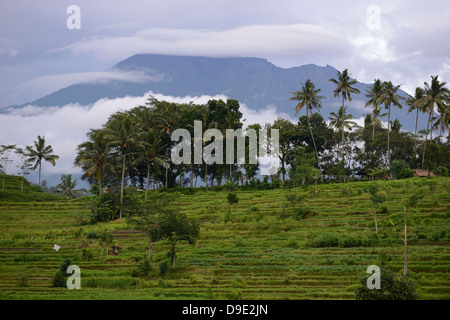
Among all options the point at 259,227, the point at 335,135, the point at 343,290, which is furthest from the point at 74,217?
the point at 335,135

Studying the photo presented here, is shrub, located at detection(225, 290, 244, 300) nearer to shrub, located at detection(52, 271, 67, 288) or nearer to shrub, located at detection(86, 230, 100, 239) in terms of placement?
shrub, located at detection(52, 271, 67, 288)

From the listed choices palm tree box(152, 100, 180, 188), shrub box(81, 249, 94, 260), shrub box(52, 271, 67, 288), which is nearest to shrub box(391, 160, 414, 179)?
palm tree box(152, 100, 180, 188)

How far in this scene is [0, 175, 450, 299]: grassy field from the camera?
2564cm

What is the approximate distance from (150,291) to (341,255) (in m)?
12.1

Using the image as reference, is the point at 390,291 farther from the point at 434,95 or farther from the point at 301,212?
the point at 434,95

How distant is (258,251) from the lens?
32.8 metres

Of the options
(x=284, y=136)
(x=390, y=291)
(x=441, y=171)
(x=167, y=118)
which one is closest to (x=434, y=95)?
(x=441, y=171)

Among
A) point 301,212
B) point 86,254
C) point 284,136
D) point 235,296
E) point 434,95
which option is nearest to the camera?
point 235,296

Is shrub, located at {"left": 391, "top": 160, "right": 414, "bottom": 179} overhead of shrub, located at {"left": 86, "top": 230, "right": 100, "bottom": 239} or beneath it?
overhead

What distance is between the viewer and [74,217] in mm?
49062

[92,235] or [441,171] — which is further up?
[441,171]

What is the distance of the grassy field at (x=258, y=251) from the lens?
25.6 m

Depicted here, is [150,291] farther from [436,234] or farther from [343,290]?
[436,234]

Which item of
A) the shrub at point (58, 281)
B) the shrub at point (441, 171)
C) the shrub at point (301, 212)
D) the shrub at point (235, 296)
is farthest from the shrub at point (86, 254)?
the shrub at point (441, 171)
